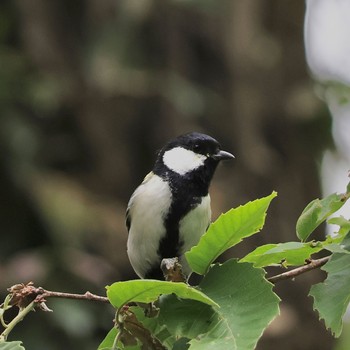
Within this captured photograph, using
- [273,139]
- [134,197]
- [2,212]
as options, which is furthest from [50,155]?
[134,197]

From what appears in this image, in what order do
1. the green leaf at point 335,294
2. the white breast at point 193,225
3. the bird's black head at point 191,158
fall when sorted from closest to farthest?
the green leaf at point 335,294 → the white breast at point 193,225 → the bird's black head at point 191,158

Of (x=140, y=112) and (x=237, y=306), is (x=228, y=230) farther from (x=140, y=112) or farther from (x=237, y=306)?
(x=140, y=112)

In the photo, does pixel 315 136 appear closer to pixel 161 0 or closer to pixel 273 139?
pixel 273 139

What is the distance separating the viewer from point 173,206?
9.52 feet

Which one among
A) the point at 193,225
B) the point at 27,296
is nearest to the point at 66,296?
the point at 27,296

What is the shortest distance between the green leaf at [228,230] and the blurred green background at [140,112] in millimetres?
4095

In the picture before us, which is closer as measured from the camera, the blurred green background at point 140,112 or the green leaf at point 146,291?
the green leaf at point 146,291

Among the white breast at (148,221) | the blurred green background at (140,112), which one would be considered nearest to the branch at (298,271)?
the white breast at (148,221)

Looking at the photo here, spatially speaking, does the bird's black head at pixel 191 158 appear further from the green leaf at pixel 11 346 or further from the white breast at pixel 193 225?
the green leaf at pixel 11 346

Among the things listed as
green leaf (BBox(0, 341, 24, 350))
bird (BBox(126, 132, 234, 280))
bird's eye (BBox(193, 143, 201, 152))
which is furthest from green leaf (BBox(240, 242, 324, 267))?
bird's eye (BBox(193, 143, 201, 152))

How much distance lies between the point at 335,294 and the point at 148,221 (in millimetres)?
1371

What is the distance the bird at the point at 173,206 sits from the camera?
2889 millimetres

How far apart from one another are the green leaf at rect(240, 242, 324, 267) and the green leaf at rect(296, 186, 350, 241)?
0.09 metres

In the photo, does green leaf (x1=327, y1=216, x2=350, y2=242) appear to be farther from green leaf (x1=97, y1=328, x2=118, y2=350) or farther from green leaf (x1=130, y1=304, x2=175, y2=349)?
green leaf (x1=97, y1=328, x2=118, y2=350)
